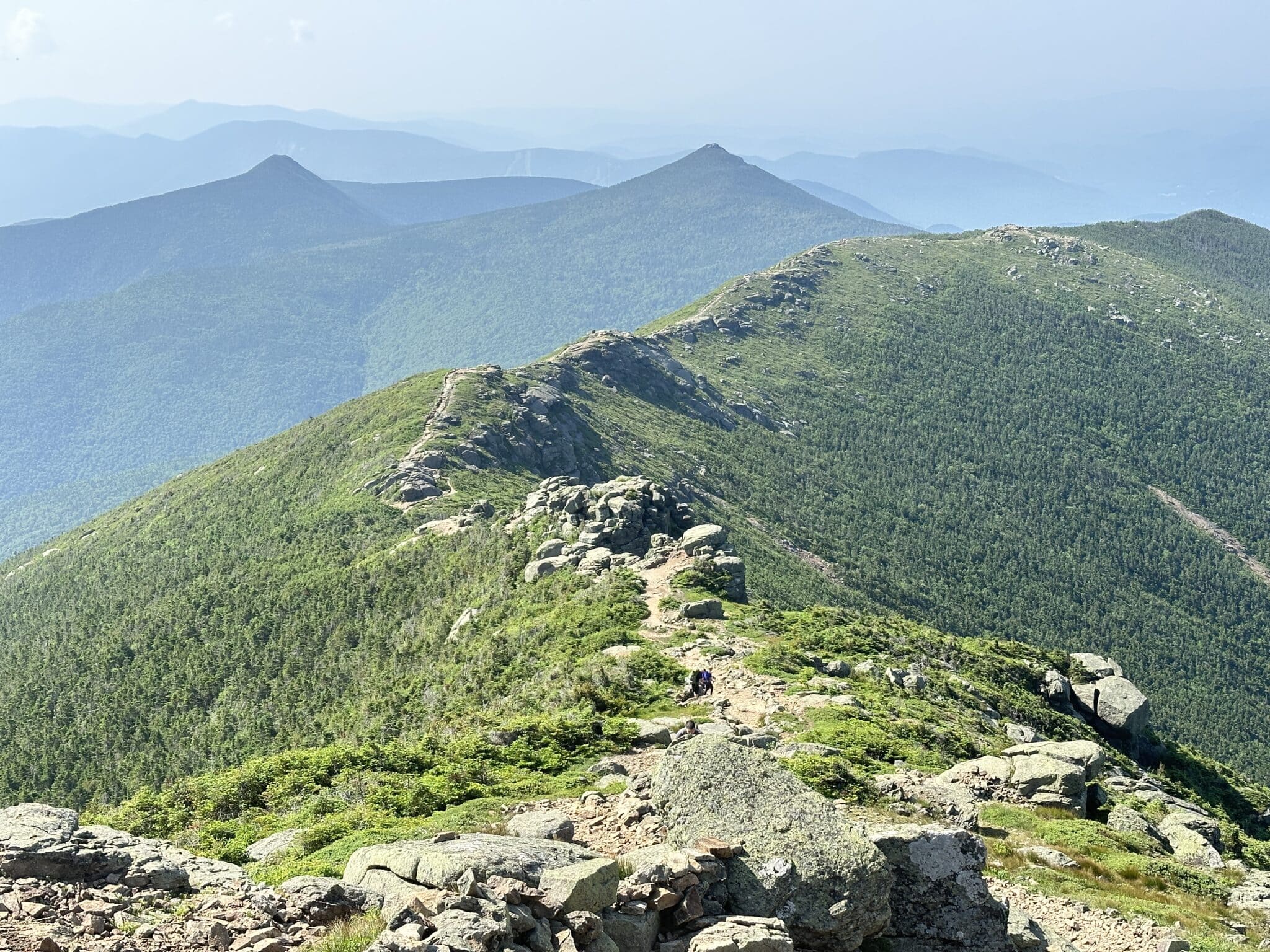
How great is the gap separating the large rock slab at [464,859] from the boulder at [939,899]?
231 inches

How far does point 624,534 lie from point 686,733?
36.0 metres

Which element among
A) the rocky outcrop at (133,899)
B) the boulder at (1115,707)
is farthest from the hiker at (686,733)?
the boulder at (1115,707)

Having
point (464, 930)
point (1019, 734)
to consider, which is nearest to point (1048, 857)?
point (1019, 734)

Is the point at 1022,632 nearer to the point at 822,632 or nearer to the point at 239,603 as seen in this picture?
the point at 822,632

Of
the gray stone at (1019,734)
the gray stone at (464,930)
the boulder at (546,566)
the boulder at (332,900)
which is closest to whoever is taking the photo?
the gray stone at (464,930)

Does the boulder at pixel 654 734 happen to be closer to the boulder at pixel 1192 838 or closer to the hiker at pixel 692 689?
the hiker at pixel 692 689

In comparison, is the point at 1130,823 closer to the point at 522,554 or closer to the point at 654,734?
the point at 654,734

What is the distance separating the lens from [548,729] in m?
30.0

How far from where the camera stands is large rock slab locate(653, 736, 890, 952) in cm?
1473

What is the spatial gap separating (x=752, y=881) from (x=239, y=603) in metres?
68.9

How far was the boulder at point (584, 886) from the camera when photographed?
1290 cm

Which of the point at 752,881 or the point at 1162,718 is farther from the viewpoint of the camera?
the point at 1162,718

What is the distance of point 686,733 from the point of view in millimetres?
26656

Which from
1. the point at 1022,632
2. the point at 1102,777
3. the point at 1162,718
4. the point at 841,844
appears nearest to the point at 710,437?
the point at 1022,632
